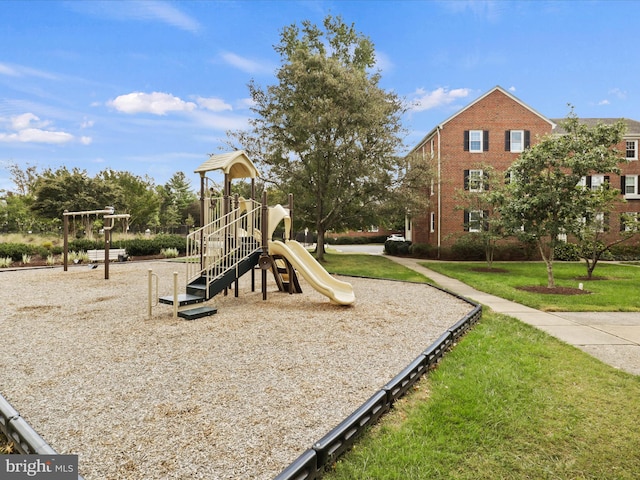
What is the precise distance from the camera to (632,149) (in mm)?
22734

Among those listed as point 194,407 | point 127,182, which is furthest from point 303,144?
point 127,182

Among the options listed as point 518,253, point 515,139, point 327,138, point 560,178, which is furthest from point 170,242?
point 515,139

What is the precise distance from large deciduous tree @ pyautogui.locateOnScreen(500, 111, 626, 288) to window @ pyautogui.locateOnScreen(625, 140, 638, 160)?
16716mm

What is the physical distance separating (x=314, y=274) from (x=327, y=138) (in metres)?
10.6

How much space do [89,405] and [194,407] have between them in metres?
0.94

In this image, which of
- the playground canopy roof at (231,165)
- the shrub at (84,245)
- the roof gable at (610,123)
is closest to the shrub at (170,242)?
the shrub at (84,245)

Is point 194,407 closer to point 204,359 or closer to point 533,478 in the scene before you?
point 204,359

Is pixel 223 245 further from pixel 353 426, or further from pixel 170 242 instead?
pixel 170 242

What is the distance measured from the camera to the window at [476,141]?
2123 cm

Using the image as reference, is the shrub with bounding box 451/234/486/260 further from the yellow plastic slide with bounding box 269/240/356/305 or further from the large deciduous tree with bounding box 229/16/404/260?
the yellow plastic slide with bounding box 269/240/356/305

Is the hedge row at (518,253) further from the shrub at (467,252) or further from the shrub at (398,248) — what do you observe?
the shrub at (398,248)

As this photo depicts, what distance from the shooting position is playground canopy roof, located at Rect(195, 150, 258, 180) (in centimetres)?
802

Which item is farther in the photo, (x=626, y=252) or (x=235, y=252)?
(x=626, y=252)

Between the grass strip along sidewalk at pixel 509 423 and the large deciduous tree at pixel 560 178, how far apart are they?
6.76 metres
